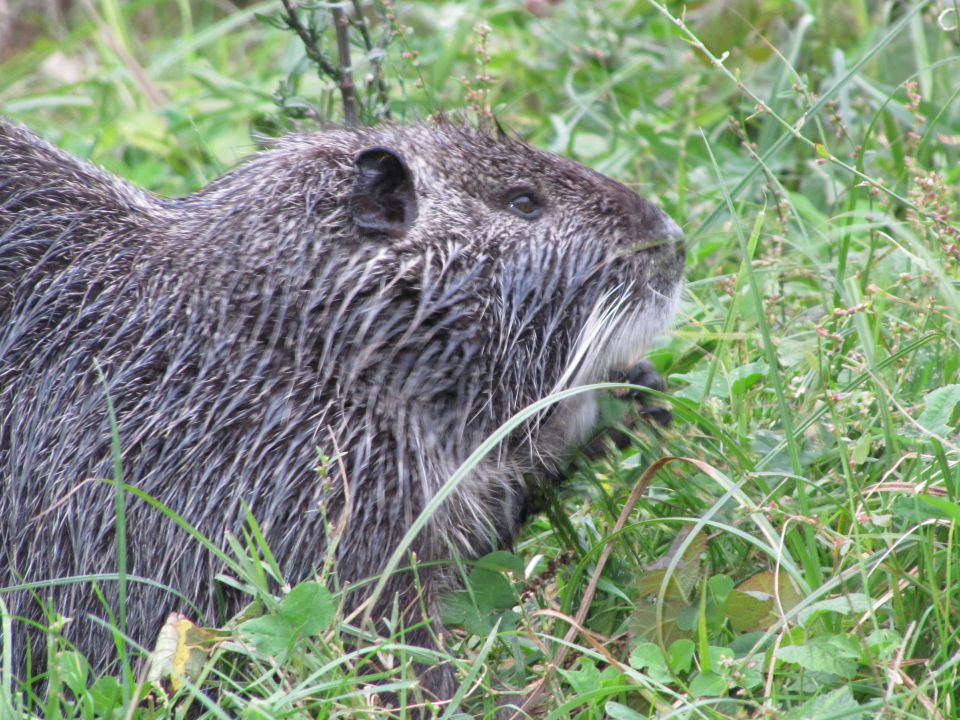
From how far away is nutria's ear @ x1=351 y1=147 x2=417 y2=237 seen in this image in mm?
2910

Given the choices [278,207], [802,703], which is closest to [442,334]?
[278,207]

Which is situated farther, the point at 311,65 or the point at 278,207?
the point at 311,65

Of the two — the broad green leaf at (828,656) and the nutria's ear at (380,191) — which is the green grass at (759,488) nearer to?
the broad green leaf at (828,656)

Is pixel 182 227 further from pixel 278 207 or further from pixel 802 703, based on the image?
pixel 802 703

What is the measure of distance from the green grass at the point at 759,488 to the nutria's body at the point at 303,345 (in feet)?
0.53

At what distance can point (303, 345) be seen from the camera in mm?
2848

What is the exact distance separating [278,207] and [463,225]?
429 mm

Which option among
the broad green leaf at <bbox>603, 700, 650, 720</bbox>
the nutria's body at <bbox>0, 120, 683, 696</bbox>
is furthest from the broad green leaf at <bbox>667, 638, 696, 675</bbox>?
the nutria's body at <bbox>0, 120, 683, 696</bbox>

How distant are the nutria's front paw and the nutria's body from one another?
0.12 m

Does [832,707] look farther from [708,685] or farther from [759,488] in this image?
[759,488]

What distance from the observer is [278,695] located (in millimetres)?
2312

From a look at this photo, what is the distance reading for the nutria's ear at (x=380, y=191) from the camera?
2910mm

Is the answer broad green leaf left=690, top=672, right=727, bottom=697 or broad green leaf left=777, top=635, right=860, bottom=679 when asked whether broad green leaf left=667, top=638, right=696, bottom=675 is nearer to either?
broad green leaf left=690, top=672, right=727, bottom=697

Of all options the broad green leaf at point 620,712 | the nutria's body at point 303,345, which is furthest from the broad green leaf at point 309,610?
the broad green leaf at point 620,712
